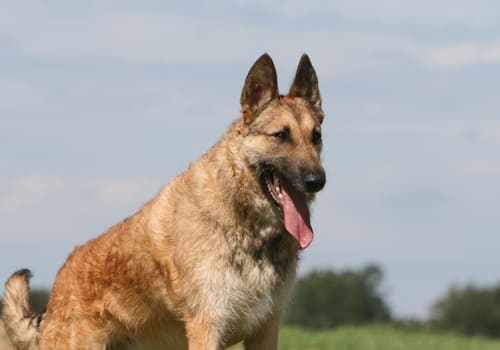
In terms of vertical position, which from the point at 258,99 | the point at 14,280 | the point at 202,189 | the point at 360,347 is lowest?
the point at 360,347

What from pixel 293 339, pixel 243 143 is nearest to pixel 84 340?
pixel 243 143

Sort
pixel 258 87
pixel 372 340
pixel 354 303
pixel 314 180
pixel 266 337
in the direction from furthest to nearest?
pixel 354 303 < pixel 372 340 < pixel 266 337 < pixel 258 87 < pixel 314 180

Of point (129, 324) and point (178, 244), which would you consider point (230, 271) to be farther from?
point (129, 324)

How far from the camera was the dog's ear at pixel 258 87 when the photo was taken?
28.0 feet

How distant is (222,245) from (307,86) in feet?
5.09

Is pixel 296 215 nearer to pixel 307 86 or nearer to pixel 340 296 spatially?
pixel 307 86

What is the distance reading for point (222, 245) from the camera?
8.44 meters

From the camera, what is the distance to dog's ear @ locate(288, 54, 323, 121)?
888 cm

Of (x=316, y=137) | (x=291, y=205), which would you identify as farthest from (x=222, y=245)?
(x=316, y=137)

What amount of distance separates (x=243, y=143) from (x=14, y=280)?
2.99 meters

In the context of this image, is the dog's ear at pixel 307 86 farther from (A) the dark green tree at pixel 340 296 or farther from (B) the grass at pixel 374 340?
(A) the dark green tree at pixel 340 296

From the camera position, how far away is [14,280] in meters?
10.1

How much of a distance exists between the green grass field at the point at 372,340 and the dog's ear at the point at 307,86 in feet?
18.1

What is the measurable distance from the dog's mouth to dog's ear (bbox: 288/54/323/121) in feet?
2.53
